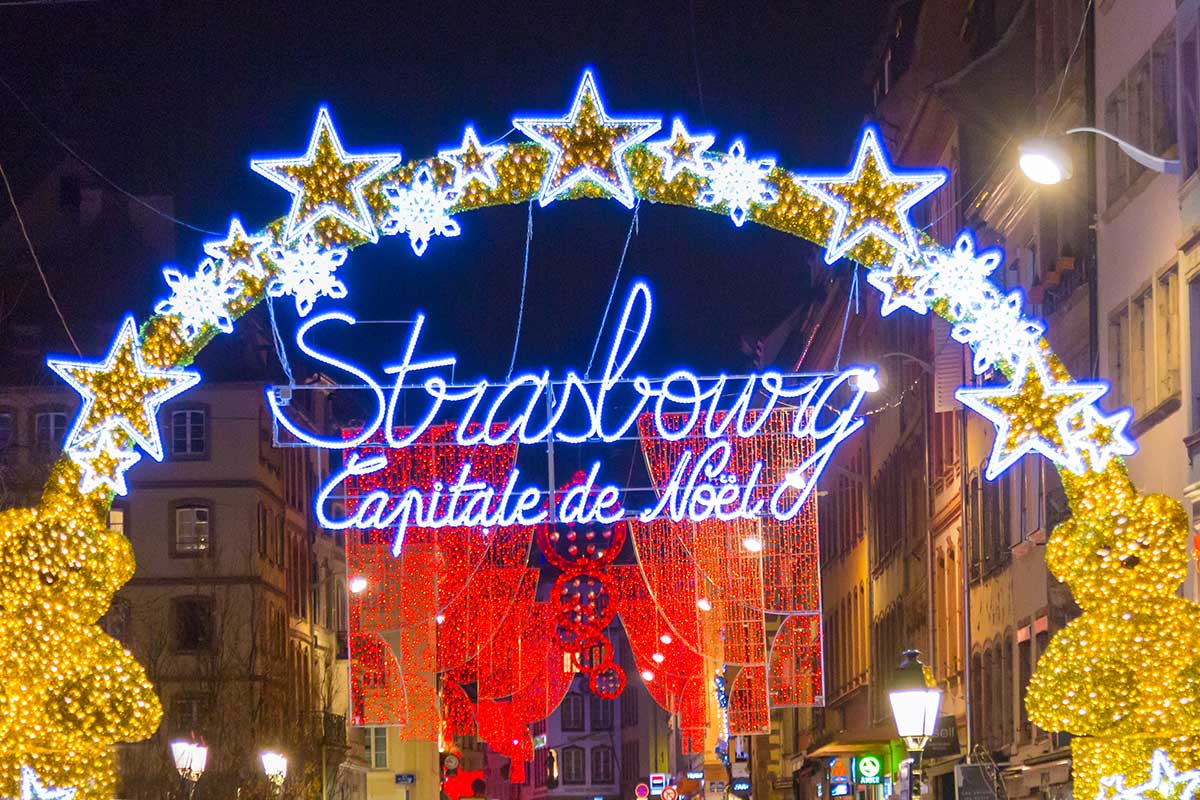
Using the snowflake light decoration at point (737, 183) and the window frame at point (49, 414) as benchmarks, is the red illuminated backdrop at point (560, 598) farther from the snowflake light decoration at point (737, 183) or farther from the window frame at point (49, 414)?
the window frame at point (49, 414)

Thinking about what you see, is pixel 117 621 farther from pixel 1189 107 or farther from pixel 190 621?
pixel 1189 107

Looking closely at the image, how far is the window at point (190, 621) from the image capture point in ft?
219

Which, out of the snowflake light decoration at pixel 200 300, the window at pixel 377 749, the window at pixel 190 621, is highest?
the window at pixel 190 621

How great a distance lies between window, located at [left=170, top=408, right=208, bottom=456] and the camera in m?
67.4

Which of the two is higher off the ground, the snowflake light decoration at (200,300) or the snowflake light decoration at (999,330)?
the snowflake light decoration at (200,300)

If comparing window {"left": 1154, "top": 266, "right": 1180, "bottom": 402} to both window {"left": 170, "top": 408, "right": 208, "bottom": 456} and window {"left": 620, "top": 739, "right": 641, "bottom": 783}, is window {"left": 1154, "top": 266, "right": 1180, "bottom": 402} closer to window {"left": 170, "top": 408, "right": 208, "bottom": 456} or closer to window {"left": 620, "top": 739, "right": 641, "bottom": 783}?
window {"left": 170, "top": 408, "right": 208, "bottom": 456}

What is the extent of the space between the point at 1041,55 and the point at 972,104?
454cm

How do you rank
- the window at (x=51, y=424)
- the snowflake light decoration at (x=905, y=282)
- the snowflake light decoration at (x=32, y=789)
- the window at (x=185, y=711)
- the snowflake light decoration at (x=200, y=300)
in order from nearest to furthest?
the snowflake light decoration at (x=32, y=789) → the snowflake light decoration at (x=905, y=282) → the snowflake light decoration at (x=200, y=300) → the window at (x=51, y=424) → the window at (x=185, y=711)

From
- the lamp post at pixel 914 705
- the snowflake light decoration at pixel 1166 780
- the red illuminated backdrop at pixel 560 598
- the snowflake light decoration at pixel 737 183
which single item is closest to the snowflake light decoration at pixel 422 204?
the snowflake light decoration at pixel 737 183

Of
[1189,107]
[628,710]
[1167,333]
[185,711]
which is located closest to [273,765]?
[1167,333]

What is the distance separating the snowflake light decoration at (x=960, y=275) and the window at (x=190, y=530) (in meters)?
50.5

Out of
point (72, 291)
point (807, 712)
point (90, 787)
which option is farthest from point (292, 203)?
point (807, 712)

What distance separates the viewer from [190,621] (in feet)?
220

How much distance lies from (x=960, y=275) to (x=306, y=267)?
550 cm
